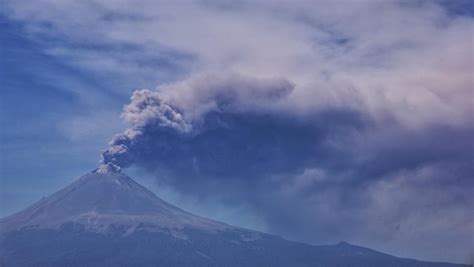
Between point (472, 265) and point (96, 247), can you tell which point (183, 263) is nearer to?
point (96, 247)

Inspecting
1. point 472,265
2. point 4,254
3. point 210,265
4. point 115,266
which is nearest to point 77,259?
point 115,266

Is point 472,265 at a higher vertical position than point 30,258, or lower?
lower

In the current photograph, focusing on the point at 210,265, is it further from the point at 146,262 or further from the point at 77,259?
the point at 77,259

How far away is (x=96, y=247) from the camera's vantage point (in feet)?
656

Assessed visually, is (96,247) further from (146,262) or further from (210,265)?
(210,265)

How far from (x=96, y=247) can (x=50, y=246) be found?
14.4 meters

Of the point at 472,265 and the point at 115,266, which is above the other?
the point at 115,266

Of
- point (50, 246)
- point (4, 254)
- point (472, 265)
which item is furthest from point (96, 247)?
point (472, 265)

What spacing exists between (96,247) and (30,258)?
20.4m

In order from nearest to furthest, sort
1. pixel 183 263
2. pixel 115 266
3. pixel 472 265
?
pixel 472 265, pixel 115 266, pixel 183 263

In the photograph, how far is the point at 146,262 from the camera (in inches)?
7490

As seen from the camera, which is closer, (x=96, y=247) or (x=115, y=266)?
(x=115, y=266)

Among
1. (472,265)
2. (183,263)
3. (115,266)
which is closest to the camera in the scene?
(472,265)

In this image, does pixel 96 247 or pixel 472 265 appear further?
pixel 96 247
